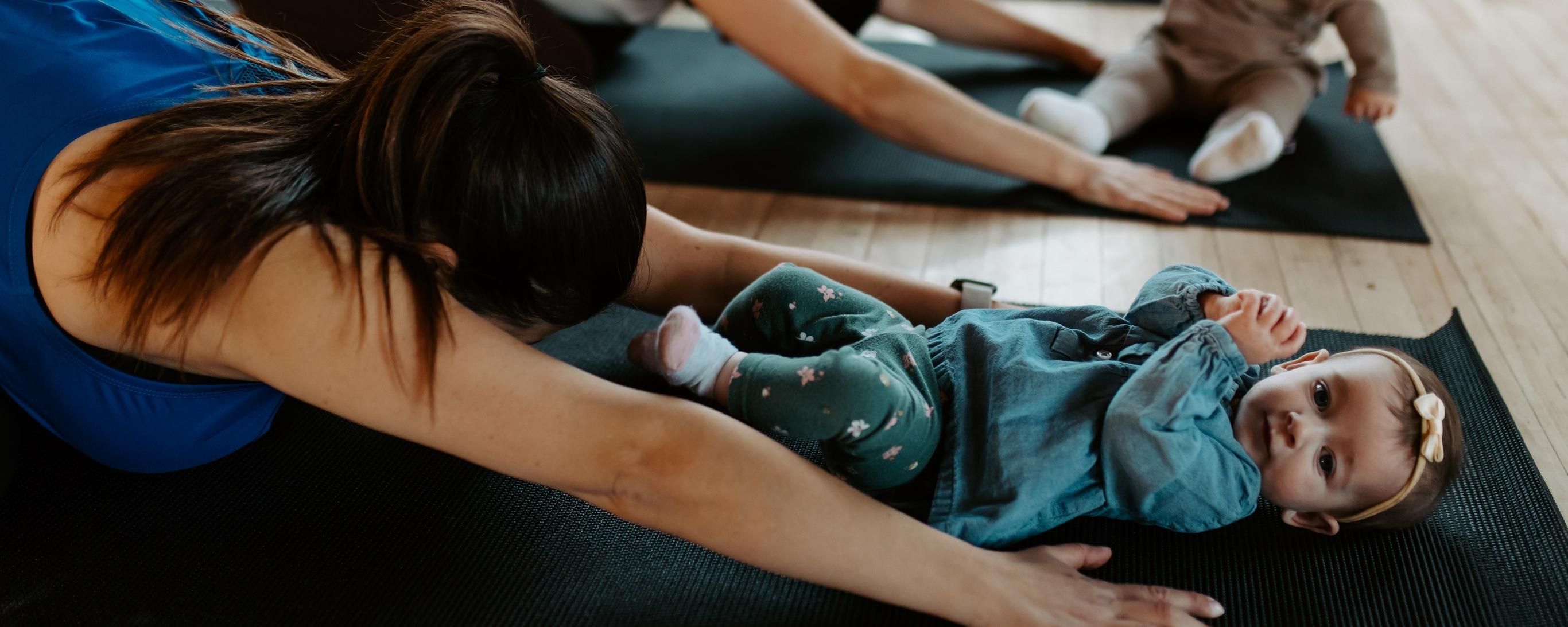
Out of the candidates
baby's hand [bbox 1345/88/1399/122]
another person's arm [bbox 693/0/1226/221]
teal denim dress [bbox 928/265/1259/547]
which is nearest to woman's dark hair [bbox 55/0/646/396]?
teal denim dress [bbox 928/265/1259/547]

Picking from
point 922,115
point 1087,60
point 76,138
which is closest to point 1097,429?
point 922,115

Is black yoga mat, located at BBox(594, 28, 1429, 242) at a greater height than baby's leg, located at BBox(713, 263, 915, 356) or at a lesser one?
lesser

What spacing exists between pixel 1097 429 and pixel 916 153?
120 centimetres

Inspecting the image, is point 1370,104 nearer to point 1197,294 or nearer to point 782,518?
point 1197,294

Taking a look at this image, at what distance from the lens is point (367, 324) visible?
2.86 feet

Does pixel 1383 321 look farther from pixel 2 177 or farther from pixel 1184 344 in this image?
pixel 2 177

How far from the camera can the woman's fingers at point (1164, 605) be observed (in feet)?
3.40

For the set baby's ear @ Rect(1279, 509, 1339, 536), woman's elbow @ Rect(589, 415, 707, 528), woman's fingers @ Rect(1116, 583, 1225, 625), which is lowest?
baby's ear @ Rect(1279, 509, 1339, 536)

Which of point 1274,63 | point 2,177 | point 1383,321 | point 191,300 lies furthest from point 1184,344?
point 1274,63

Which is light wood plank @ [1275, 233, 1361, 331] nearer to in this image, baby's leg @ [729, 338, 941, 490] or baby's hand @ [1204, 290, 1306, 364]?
baby's hand @ [1204, 290, 1306, 364]

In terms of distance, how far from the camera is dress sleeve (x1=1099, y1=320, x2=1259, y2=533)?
106 centimetres

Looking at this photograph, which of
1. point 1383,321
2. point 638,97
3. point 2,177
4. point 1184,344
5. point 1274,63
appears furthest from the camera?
point 638,97

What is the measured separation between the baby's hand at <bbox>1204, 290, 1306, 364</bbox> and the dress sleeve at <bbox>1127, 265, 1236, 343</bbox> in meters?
0.05

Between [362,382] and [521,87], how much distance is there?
30 cm
